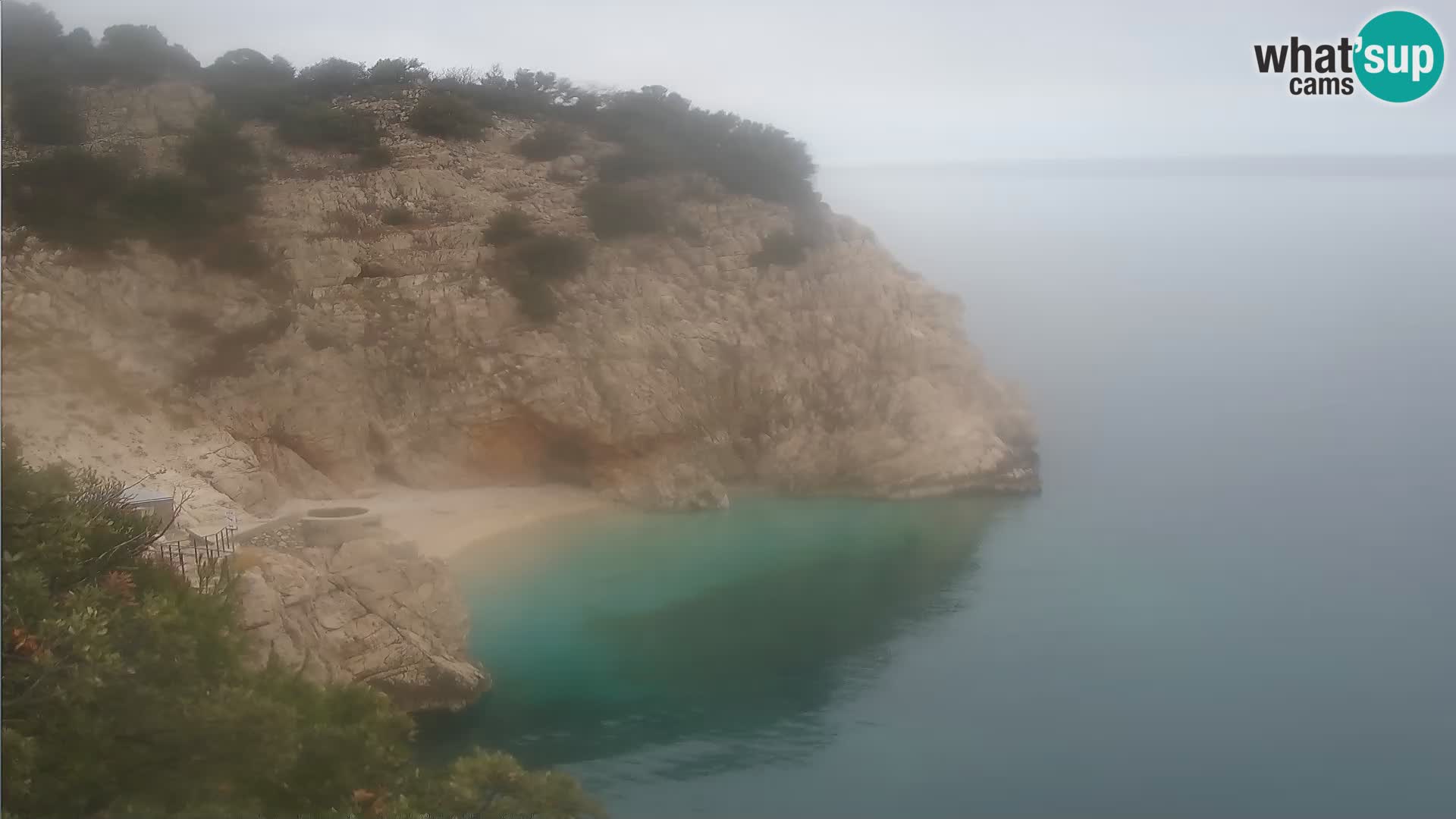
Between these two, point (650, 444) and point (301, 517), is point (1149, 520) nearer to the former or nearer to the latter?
point (650, 444)

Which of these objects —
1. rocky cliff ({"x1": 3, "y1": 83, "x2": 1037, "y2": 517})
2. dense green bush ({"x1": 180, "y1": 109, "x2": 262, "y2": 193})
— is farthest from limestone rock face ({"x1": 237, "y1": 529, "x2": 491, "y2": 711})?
dense green bush ({"x1": 180, "y1": 109, "x2": 262, "y2": 193})

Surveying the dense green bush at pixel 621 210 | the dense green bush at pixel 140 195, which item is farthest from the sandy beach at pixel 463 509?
the dense green bush at pixel 140 195

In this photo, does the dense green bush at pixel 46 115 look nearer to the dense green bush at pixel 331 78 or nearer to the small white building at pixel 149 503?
the dense green bush at pixel 331 78

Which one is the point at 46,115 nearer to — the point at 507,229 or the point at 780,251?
the point at 507,229

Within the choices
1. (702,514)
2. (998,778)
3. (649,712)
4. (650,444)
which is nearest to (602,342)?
(650,444)

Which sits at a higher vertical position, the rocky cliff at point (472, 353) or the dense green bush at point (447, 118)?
the dense green bush at point (447, 118)

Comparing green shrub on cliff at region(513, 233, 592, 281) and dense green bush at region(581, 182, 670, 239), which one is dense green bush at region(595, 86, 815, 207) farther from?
green shrub on cliff at region(513, 233, 592, 281)

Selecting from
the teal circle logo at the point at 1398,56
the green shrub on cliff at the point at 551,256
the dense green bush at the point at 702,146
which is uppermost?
the dense green bush at the point at 702,146
